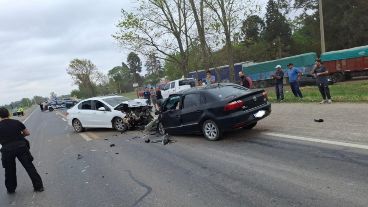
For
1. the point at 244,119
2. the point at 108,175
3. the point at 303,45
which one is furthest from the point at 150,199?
the point at 303,45

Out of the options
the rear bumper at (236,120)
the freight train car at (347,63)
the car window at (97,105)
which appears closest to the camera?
the rear bumper at (236,120)

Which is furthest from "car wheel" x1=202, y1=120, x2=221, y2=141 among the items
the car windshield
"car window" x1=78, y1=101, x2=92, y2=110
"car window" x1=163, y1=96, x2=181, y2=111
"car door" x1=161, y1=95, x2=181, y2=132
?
"car window" x1=78, y1=101, x2=92, y2=110

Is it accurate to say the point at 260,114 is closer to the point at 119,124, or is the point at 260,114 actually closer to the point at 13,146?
the point at 13,146

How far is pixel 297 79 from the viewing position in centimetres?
1803

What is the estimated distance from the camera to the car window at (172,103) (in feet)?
41.3

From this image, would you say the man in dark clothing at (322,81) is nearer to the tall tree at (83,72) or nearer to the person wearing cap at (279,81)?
the person wearing cap at (279,81)

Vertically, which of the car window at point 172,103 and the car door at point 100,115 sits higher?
the car window at point 172,103

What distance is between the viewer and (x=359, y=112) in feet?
40.1

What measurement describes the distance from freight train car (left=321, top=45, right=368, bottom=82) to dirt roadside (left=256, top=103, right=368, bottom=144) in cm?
Answer: 2313

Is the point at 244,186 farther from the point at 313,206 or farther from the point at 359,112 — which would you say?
the point at 359,112

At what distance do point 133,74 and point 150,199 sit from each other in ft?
494

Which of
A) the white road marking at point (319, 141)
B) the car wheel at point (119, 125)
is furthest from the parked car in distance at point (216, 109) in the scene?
the car wheel at point (119, 125)

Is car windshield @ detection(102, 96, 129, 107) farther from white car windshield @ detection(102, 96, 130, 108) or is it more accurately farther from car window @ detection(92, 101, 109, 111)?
car window @ detection(92, 101, 109, 111)

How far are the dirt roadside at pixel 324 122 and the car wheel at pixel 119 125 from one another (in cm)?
572
